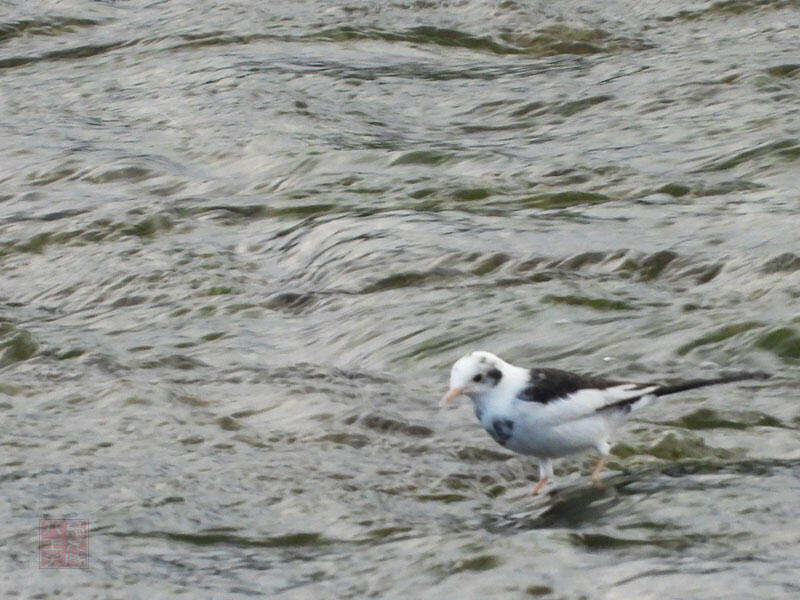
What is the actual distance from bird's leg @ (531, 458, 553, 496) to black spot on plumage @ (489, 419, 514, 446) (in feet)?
0.92

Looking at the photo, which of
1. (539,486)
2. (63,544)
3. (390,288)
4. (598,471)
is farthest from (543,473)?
(390,288)

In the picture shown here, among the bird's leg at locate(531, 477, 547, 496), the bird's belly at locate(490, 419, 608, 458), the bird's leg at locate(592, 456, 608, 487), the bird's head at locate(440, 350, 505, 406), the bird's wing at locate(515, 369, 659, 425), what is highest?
the bird's head at locate(440, 350, 505, 406)

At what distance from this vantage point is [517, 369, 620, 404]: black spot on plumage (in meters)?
6.96

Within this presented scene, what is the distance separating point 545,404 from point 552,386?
0.08m

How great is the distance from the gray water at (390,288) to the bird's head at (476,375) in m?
0.50

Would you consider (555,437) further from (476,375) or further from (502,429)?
(476,375)

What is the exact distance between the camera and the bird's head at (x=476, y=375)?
277 inches

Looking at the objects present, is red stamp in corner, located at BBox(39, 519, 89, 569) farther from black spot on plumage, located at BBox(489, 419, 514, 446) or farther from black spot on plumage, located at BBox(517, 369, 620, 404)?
black spot on plumage, located at BBox(517, 369, 620, 404)

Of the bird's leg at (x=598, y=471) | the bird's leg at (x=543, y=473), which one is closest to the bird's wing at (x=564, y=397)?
the bird's leg at (x=598, y=471)

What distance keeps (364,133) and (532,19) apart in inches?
141

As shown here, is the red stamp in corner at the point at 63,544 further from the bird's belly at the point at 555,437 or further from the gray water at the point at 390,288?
the bird's belly at the point at 555,437

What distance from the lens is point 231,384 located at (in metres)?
8.88

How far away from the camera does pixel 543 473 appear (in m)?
7.29

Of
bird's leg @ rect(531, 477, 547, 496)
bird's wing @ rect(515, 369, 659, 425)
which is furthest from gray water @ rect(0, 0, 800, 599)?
bird's wing @ rect(515, 369, 659, 425)
